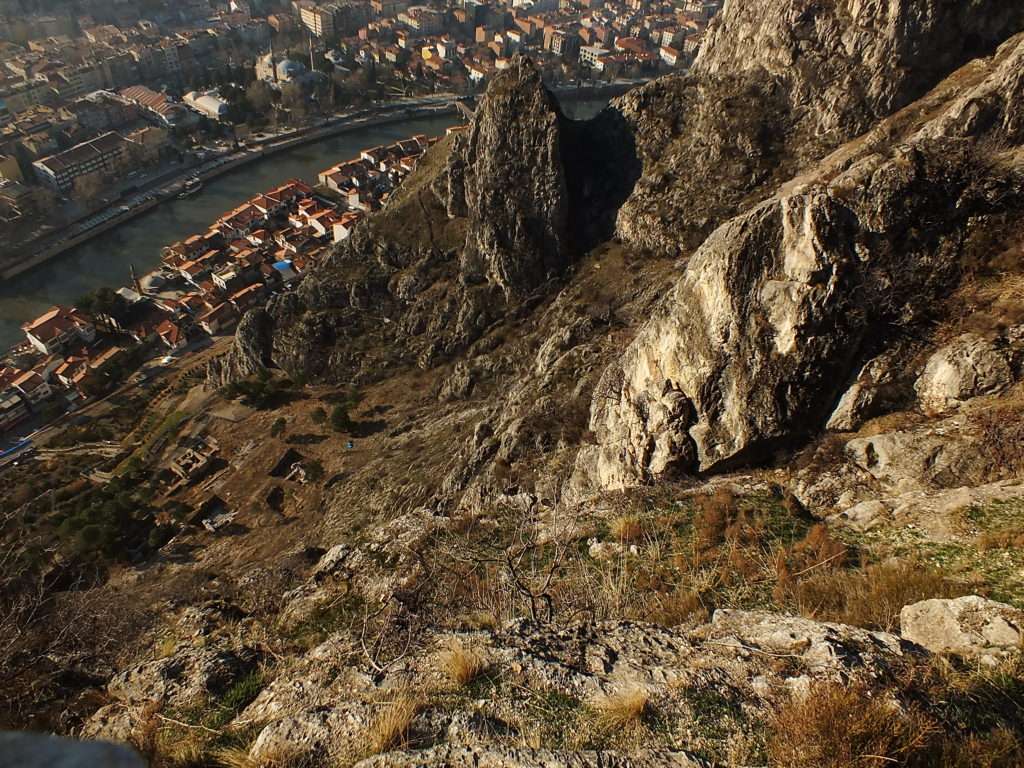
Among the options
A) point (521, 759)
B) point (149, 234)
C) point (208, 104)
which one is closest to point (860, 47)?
point (521, 759)

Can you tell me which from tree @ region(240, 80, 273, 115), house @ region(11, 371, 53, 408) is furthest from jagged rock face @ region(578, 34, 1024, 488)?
tree @ region(240, 80, 273, 115)

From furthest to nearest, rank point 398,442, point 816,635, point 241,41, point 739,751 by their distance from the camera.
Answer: point 241,41
point 398,442
point 816,635
point 739,751

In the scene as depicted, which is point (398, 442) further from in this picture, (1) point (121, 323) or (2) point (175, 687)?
(1) point (121, 323)

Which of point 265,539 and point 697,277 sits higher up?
point 697,277

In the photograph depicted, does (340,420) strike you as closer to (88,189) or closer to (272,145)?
(88,189)

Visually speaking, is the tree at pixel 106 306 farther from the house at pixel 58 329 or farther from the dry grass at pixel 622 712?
the dry grass at pixel 622 712

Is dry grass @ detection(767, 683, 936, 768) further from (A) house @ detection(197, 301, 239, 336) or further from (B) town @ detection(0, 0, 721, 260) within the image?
(B) town @ detection(0, 0, 721, 260)

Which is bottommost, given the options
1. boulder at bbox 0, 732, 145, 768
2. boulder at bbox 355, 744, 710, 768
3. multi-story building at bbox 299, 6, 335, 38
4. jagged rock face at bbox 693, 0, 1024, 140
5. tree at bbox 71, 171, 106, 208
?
tree at bbox 71, 171, 106, 208

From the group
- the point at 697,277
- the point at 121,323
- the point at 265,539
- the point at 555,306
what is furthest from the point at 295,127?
the point at 697,277
